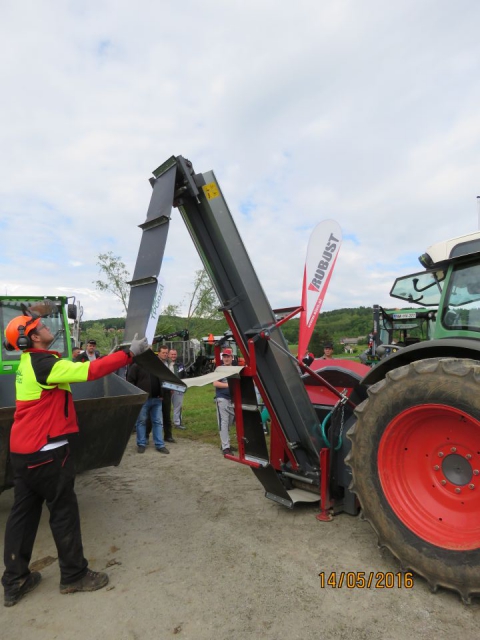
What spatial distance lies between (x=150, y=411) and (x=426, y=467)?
4342mm

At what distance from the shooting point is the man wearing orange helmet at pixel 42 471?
2600 millimetres

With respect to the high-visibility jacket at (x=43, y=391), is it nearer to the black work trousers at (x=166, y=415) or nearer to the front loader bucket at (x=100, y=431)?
the front loader bucket at (x=100, y=431)

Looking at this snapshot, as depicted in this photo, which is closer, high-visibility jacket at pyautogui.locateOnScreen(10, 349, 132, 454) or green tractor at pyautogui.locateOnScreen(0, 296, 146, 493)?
high-visibility jacket at pyautogui.locateOnScreen(10, 349, 132, 454)

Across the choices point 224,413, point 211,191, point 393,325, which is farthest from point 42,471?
point 393,325

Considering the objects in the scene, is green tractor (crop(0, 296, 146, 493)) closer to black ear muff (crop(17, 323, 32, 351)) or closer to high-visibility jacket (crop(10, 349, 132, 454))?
black ear muff (crop(17, 323, 32, 351))

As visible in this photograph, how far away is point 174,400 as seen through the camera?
8133 mm

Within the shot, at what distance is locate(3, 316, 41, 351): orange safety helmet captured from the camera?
2691mm

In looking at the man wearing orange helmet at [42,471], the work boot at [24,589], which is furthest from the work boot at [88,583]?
the work boot at [24,589]

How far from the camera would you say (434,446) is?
265 cm

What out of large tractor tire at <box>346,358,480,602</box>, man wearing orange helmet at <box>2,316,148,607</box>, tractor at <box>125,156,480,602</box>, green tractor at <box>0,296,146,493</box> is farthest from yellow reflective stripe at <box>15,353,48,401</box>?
large tractor tire at <box>346,358,480,602</box>

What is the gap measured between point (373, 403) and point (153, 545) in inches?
76.4

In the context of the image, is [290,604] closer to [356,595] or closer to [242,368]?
[356,595]
